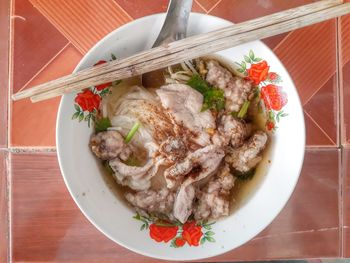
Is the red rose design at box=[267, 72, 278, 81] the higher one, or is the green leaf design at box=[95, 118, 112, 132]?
the red rose design at box=[267, 72, 278, 81]

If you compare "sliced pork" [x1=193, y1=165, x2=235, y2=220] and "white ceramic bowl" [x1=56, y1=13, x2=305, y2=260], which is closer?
"white ceramic bowl" [x1=56, y1=13, x2=305, y2=260]

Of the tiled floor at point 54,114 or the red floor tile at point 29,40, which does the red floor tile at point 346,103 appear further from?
the red floor tile at point 29,40

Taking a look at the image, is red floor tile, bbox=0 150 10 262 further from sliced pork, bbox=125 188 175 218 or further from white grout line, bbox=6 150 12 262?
sliced pork, bbox=125 188 175 218

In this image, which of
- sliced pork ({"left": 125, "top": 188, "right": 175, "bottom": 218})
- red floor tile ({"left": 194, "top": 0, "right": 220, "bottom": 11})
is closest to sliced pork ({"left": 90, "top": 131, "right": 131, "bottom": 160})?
sliced pork ({"left": 125, "top": 188, "right": 175, "bottom": 218})

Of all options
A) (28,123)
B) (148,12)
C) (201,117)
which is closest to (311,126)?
(201,117)

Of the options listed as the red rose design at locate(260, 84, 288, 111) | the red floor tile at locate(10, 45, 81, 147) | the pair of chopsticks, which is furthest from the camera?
the red floor tile at locate(10, 45, 81, 147)

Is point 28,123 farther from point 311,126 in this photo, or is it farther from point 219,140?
point 311,126

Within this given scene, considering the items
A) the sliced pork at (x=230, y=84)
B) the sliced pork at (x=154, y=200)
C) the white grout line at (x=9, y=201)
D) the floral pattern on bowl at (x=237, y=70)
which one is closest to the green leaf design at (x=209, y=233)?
the floral pattern on bowl at (x=237, y=70)
